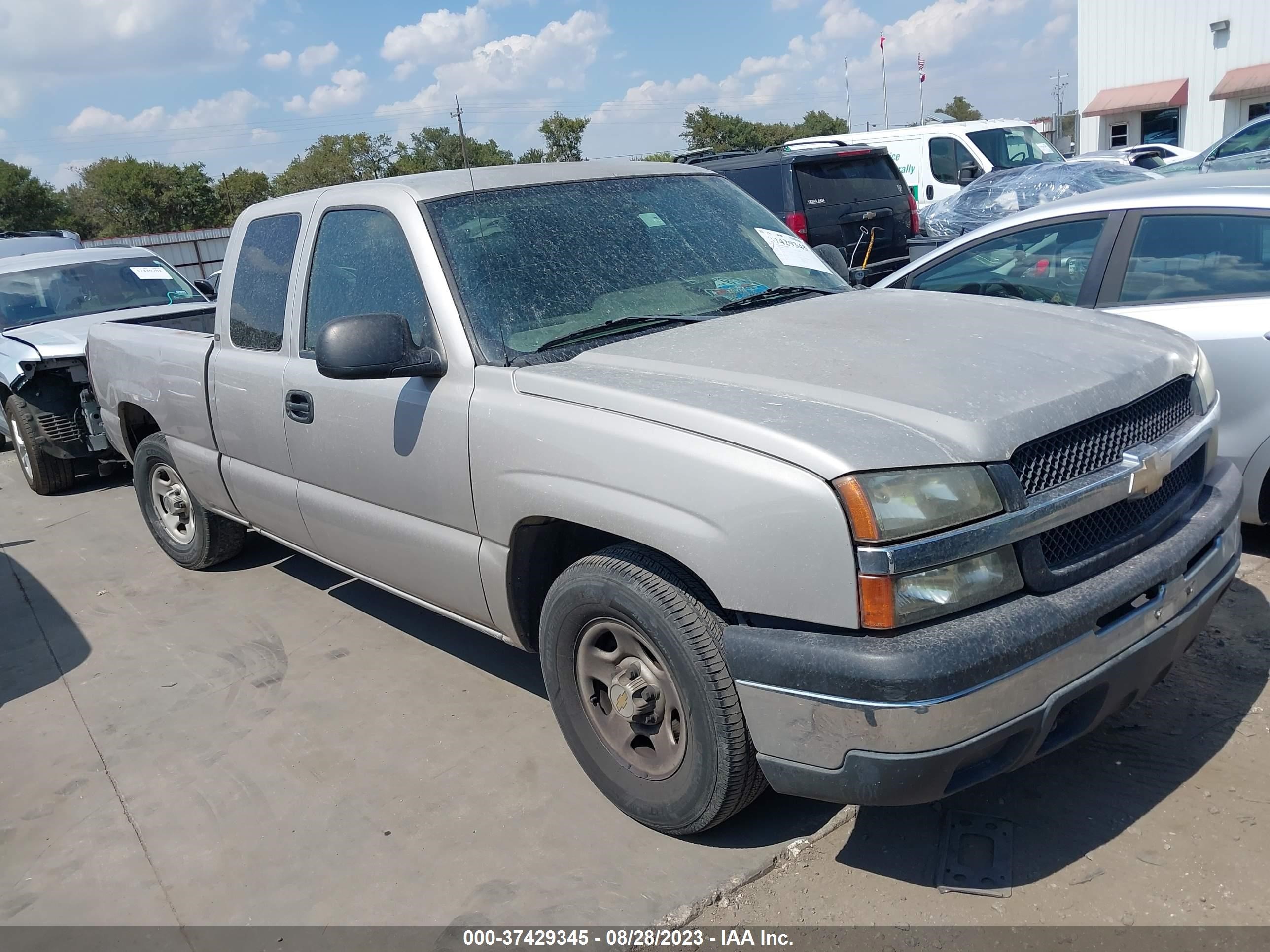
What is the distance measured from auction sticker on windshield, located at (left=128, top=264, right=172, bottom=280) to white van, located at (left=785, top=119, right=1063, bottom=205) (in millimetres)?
8823

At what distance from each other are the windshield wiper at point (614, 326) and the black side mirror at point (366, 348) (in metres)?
0.41

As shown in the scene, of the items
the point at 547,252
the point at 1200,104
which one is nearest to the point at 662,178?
the point at 547,252

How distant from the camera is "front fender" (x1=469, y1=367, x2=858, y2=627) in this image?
2.28 metres

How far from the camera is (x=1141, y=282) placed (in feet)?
14.6

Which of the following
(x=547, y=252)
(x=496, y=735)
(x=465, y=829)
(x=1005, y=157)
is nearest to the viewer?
(x=465, y=829)

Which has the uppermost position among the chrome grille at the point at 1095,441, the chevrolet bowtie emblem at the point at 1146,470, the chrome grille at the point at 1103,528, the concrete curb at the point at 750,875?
the chrome grille at the point at 1095,441

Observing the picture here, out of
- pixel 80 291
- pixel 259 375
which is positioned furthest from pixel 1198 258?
pixel 80 291

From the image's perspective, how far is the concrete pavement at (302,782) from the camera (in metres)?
2.91

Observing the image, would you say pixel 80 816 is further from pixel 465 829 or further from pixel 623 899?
pixel 623 899

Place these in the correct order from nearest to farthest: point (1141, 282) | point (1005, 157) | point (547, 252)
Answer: point (547, 252) < point (1141, 282) < point (1005, 157)

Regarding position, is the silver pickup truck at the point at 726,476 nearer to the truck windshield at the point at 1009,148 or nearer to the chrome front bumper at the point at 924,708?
the chrome front bumper at the point at 924,708

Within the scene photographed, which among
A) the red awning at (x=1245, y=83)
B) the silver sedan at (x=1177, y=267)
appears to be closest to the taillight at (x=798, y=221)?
the silver sedan at (x=1177, y=267)

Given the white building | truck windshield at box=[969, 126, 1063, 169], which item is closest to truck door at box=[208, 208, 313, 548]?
truck windshield at box=[969, 126, 1063, 169]

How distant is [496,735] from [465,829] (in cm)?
55
